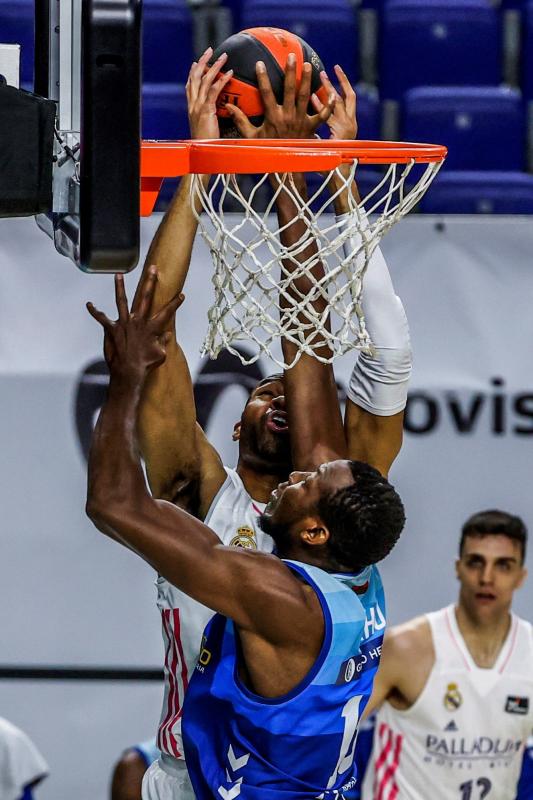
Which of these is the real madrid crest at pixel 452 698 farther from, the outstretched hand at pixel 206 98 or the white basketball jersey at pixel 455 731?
the outstretched hand at pixel 206 98

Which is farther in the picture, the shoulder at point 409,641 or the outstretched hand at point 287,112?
the shoulder at point 409,641

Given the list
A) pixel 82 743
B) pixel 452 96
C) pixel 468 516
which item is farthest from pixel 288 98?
pixel 452 96

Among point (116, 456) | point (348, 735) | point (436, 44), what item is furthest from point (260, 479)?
point (436, 44)

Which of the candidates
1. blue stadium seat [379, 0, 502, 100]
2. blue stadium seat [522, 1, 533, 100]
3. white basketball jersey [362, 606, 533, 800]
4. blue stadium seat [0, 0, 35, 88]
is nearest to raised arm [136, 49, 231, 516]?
white basketball jersey [362, 606, 533, 800]

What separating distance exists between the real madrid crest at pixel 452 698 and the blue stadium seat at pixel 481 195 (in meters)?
1.93

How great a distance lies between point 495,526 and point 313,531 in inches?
66.7

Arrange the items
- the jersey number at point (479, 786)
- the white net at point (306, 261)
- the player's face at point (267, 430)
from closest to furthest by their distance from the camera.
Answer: the white net at point (306, 261) → the player's face at point (267, 430) → the jersey number at point (479, 786)

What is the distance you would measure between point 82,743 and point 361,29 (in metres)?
3.59

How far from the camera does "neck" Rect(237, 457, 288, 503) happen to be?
3.88 meters

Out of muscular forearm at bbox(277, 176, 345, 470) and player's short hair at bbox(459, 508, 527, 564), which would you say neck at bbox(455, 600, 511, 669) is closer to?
player's short hair at bbox(459, 508, 527, 564)

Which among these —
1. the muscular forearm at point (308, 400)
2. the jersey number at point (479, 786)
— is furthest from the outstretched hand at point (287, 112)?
the jersey number at point (479, 786)

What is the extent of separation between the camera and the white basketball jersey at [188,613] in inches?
147

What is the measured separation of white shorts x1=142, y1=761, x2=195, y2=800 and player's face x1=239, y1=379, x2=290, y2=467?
84 centimetres

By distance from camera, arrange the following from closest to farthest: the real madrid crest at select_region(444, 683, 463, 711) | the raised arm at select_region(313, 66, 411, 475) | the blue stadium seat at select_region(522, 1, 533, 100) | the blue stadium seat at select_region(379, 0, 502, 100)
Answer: the raised arm at select_region(313, 66, 411, 475) → the real madrid crest at select_region(444, 683, 463, 711) → the blue stadium seat at select_region(379, 0, 502, 100) → the blue stadium seat at select_region(522, 1, 533, 100)
